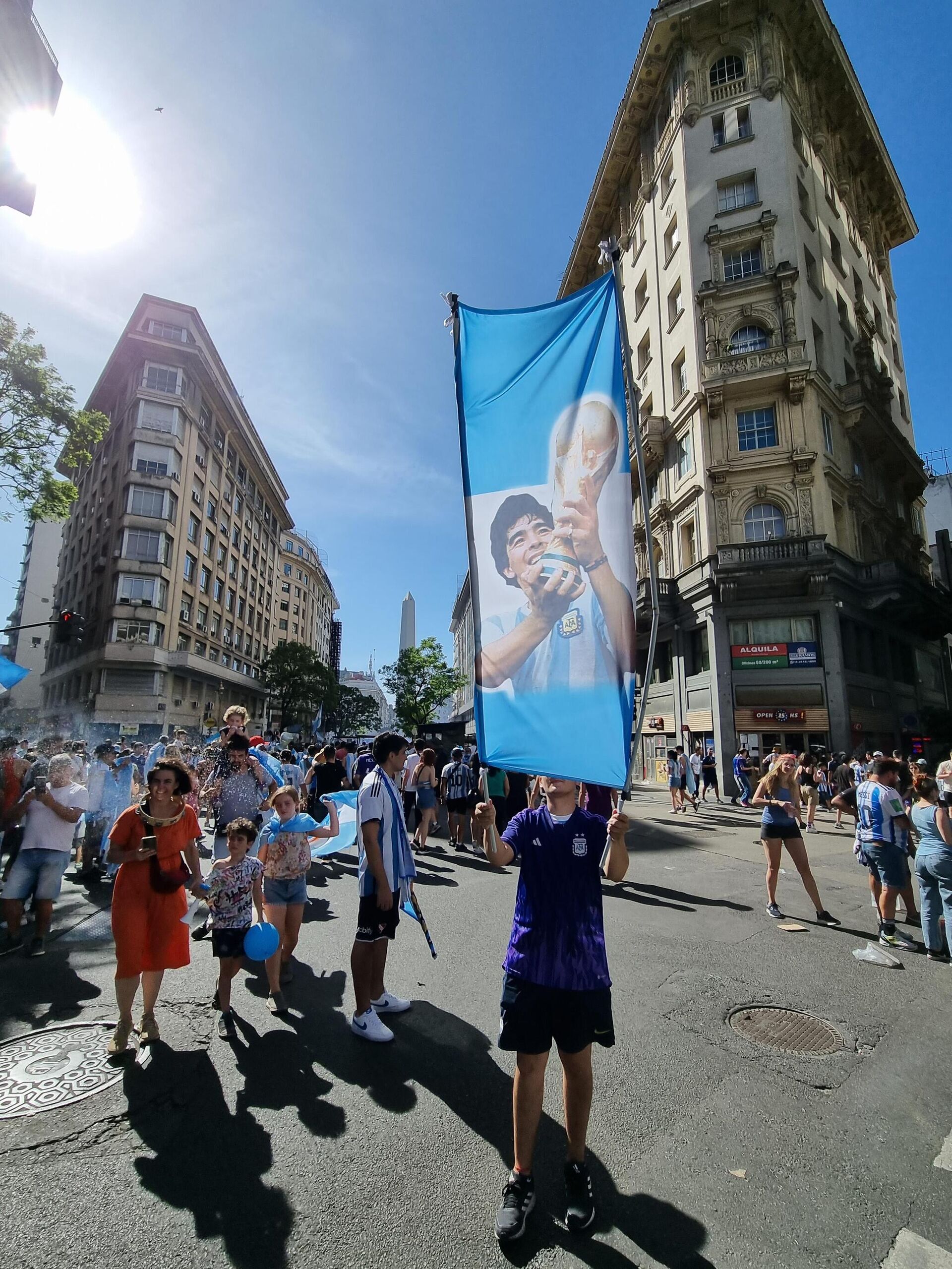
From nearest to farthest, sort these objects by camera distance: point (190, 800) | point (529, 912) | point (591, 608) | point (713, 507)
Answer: point (529, 912)
point (591, 608)
point (190, 800)
point (713, 507)

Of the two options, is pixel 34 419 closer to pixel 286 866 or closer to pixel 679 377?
pixel 286 866

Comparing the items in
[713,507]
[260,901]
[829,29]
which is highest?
[829,29]

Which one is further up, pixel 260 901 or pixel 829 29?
pixel 829 29

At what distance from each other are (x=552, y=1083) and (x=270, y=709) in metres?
65.4

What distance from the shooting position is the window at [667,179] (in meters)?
31.5

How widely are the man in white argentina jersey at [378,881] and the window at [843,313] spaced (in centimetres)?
3752

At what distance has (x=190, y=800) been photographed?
879 cm

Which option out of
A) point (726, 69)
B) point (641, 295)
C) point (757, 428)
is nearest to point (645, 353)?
point (641, 295)

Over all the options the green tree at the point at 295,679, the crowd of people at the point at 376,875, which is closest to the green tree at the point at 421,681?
the green tree at the point at 295,679

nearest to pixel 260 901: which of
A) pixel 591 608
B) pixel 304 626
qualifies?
pixel 591 608

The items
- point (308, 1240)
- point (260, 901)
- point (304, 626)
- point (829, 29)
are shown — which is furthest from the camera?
point (304, 626)

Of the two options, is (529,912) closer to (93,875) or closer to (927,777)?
(927,777)

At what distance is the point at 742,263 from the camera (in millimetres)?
29047

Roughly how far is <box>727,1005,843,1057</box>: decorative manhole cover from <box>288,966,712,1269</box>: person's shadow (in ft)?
4.82
